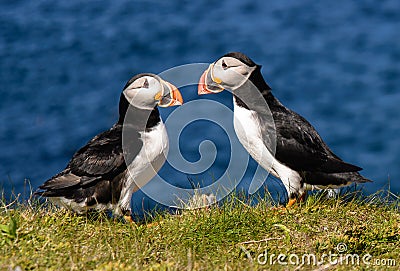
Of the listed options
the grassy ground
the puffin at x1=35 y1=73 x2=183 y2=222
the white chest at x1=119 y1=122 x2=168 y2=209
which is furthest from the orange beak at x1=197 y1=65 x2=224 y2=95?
the grassy ground

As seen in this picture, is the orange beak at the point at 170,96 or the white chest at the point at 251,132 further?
the white chest at the point at 251,132

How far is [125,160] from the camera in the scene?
23.2ft

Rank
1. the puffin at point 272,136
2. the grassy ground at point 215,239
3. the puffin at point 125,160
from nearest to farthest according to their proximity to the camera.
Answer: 1. the grassy ground at point 215,239
2. the puffin at point 125,160
3. the puffin at point 272,136

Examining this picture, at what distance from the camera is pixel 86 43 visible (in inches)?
819

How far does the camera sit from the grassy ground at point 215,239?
5215 mm

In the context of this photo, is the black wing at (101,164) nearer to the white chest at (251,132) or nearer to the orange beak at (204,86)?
the orange beak at (204,86)

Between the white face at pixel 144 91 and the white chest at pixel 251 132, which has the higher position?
the white face at pixel 144 91

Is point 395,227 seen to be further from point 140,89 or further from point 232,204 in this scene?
point 140,89

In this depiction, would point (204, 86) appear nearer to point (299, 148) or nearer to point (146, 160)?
point (146, 160)

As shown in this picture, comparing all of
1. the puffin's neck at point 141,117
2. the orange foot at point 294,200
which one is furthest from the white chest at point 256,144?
the puffin's neck at point 141,117

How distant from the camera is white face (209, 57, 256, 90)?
7.23m

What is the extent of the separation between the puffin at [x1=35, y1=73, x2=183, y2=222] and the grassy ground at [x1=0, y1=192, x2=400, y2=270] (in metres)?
0.42

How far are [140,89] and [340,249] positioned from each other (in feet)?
7.92

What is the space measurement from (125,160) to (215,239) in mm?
1506
